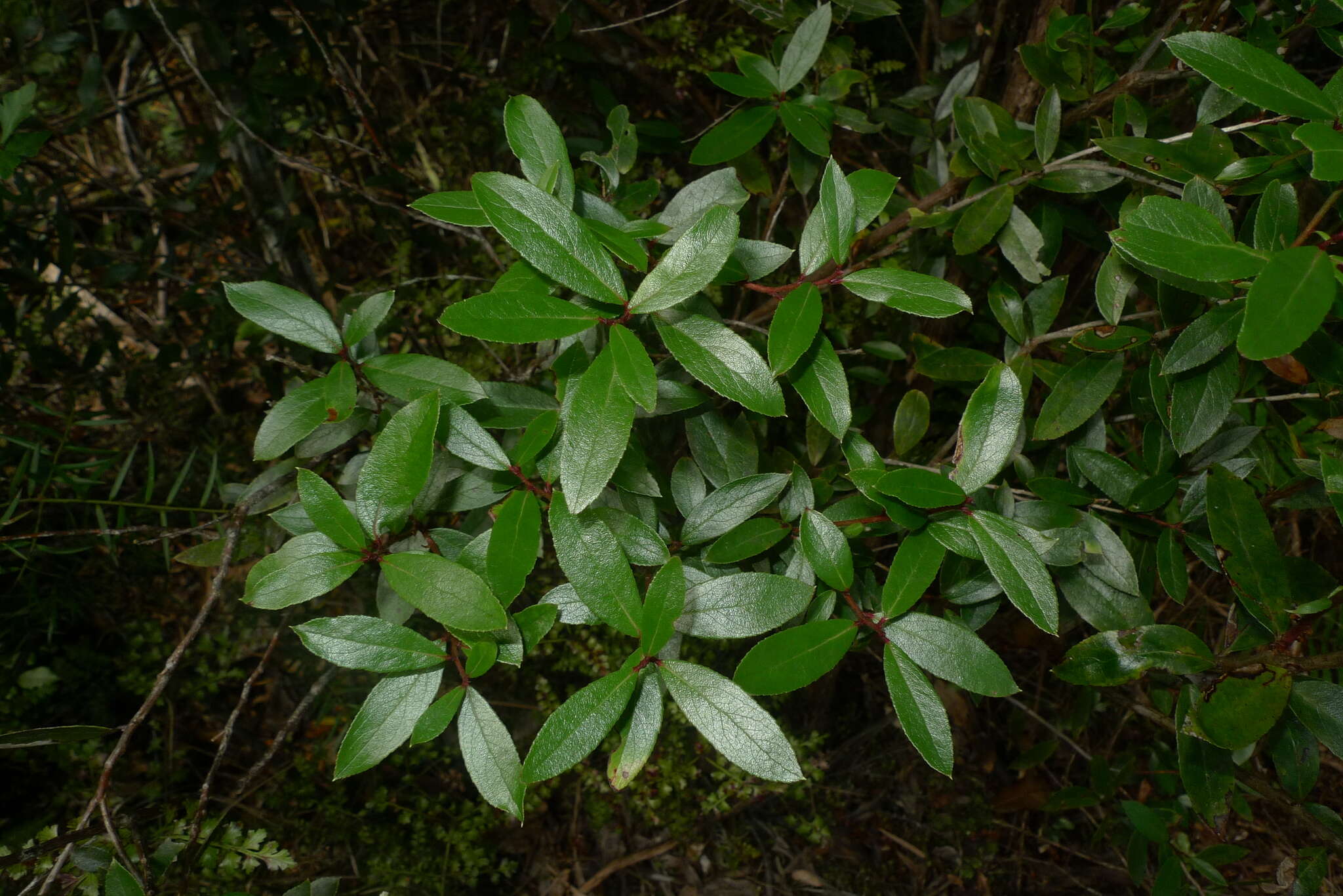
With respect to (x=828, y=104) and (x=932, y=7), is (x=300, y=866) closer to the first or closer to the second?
(x=828, y=104)

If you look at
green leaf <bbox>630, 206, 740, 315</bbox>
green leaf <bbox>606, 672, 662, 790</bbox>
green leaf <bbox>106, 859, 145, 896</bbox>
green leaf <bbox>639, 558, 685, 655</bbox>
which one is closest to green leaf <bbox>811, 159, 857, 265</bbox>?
green leaf <bbox>630, 206, 740, 315</bbox>

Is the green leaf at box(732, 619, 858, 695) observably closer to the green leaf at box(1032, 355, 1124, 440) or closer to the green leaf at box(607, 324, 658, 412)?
the green leaf at box(607, 324, 658, 412)

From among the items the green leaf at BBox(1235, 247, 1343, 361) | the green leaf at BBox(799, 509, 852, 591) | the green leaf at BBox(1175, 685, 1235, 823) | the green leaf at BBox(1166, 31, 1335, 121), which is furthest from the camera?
the green leaf at BBox(1175, 685, 1235, 823)

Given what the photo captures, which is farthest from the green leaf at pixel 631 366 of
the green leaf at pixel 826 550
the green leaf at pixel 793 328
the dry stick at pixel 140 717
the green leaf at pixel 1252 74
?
the green leaf at pixel 1252 74

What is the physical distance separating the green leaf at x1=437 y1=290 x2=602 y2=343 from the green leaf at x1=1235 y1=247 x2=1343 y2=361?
51 centimetres

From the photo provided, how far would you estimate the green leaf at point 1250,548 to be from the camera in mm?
799

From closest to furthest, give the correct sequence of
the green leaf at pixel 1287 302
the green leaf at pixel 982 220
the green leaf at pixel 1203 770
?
the green leaf at pixel 1287 302, the green leaf at pixel 1203 770, the green leaf at pixel 982 220

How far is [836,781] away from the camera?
6.50 feet

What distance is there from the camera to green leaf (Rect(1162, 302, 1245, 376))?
77 cm

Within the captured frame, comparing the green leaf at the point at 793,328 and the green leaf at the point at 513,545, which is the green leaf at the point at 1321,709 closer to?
the green leaf at the point at 793,328

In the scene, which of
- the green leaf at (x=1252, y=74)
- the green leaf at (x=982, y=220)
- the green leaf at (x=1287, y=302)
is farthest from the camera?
the green leaf at (x=982, y=220)

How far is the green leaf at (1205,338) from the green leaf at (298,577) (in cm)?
86

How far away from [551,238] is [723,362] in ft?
0.60

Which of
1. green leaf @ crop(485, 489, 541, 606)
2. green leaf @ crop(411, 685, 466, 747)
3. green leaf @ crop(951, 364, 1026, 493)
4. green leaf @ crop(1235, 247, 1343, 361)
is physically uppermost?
green leaf @ crop(1235, 247, 1343, 361)
